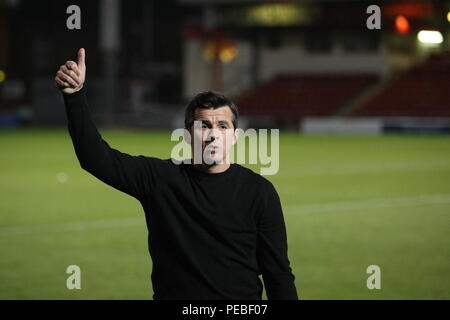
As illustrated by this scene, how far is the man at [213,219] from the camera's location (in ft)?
13.9

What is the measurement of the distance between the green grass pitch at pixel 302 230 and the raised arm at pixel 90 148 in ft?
11.0

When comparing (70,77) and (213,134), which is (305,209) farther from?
(70,77)

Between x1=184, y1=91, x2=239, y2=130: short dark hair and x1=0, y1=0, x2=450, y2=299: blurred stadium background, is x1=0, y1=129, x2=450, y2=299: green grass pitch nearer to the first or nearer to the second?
x1=0, y1=0, x2=450, y2=299: blurred stadium background

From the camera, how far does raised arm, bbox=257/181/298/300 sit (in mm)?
4250

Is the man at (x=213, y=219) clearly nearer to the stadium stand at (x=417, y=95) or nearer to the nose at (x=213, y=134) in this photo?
the nose at (x=213, y=134)

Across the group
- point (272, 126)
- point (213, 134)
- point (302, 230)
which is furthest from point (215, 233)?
point (272, 126)

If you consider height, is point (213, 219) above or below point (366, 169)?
above

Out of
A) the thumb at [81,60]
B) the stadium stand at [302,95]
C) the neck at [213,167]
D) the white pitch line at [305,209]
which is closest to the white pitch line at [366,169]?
the white pitch line at [305,209]

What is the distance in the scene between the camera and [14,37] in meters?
60.8

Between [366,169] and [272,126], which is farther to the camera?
[272,126]

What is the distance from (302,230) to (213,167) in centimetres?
713

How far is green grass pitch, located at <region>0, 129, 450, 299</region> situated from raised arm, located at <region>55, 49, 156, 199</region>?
11.0 ft

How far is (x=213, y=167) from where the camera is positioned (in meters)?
4.21
